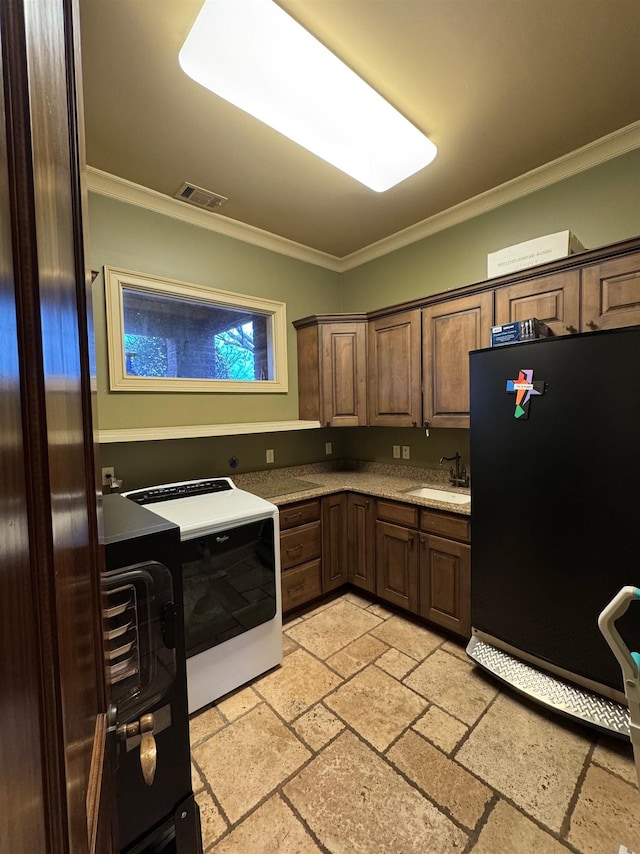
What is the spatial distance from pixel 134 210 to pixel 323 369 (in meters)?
1.73

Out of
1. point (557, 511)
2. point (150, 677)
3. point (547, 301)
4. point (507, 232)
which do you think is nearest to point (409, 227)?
point (507, 232)

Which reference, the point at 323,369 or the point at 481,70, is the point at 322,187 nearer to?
the point at 481,70

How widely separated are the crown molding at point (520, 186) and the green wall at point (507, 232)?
0.12 ft

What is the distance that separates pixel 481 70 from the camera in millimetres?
1626

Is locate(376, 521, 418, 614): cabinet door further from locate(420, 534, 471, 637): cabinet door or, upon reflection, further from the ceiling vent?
the ceiling vent

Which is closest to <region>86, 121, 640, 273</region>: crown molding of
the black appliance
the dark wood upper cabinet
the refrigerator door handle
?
the dark wood upper cabinet

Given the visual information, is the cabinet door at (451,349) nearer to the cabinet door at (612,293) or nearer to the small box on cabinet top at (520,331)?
the small box on cabinet top at (520,331)

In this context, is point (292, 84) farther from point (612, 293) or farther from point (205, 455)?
point (205, 455)

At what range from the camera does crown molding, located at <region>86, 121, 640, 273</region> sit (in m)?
2.10

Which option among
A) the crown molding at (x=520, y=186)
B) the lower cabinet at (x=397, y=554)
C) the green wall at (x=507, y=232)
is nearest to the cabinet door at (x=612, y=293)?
the green wall at (x=507, y=232)

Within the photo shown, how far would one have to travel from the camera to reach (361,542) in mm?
2824

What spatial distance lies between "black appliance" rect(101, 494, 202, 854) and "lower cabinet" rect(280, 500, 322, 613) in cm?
136

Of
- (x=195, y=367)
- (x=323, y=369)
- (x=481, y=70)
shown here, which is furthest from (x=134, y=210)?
(x=481, y=70)

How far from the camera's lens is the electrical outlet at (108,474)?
220 cm
